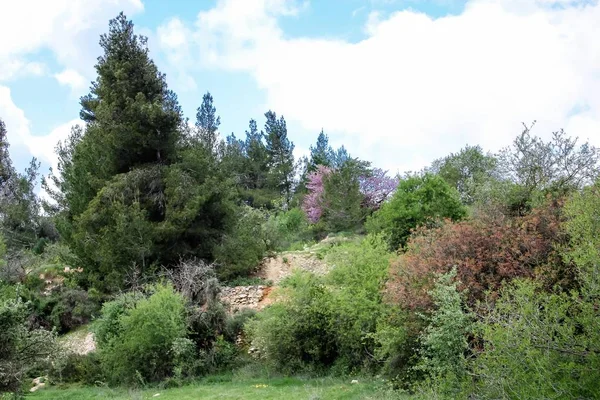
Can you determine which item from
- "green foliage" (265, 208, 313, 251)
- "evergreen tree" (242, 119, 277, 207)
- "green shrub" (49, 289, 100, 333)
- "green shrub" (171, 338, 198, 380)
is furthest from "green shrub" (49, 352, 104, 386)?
"evergreen tree" (242, 119, 277, 207)

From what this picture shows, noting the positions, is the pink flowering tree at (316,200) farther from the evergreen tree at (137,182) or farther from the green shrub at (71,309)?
the green shrub at (71,309)

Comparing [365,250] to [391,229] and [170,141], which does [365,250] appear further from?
[170,141]

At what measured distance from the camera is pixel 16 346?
40.9 ft

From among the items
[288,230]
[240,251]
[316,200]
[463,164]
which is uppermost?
[463,164]

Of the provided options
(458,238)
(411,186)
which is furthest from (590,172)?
(458,238)

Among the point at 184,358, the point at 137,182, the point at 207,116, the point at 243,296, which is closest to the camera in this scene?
the point at 184,358

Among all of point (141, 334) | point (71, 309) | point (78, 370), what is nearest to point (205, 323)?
point (141, 334)

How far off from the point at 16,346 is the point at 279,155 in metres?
43.1

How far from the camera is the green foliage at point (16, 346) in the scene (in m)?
11.9

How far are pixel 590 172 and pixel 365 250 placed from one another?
8.57 meters

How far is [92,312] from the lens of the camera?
75.3 feet

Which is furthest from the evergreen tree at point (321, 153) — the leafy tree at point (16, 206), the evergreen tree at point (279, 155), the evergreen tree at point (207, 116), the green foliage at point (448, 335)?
the green foliage at point (448, 335)

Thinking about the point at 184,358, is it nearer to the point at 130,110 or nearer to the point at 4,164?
the point at 130,110

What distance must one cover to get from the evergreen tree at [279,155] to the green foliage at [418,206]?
3185 centimetres
